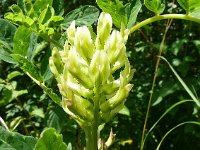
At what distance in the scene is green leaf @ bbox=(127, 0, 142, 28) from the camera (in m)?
1.12

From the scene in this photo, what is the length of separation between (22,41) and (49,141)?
43 centimetres

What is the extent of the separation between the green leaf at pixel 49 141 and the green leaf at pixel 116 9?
0.39 m

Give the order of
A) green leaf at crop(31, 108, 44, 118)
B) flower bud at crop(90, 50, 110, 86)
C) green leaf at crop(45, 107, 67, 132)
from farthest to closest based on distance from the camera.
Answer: green leaf at crop(31, 108, 44, 118) → green leaf at crop(45, 107, 67, 132) → flower bud at crop(90, 50, 110, 86)

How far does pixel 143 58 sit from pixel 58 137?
2.81 m

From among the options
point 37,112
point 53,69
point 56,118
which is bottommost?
point 37,112

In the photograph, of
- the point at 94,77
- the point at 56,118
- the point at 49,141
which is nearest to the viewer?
the point at 49,141

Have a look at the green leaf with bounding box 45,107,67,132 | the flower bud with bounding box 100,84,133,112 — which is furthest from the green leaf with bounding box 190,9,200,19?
the green leaf with bounding box 45,107,67,132

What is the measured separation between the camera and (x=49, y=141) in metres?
0.83

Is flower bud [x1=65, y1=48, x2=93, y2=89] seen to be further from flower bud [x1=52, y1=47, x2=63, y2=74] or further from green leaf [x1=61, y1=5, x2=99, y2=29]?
green leaf [x1=61, y1=5, x2=99, y2=29]

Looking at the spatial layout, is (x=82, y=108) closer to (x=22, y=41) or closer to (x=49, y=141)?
(x=49, y=141)

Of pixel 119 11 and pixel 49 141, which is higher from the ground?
pixel 119 11

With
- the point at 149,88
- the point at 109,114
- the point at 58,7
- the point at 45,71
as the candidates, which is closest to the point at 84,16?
the point at 58,7

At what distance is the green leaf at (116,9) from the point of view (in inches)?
42.6

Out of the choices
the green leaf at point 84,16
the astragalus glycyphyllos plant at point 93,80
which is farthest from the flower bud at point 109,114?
the green leaf at point 84,16
